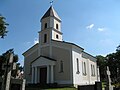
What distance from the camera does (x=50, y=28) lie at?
2833 cm

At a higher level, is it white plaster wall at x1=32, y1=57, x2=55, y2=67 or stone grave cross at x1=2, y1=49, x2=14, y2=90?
white plaster wall at x1=32, y1=57, x2=55, y2=67

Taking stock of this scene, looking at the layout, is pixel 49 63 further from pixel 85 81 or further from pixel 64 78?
pixel 85 81

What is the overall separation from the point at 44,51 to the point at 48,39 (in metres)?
2.11

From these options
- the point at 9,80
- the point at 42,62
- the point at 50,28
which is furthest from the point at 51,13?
the point at 9,80

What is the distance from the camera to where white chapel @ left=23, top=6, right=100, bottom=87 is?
25.4 meters

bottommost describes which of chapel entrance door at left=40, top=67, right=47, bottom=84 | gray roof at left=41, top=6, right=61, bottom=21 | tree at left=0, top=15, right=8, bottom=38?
chapel entrance door at left=40, top=67, right=47, bottom=84

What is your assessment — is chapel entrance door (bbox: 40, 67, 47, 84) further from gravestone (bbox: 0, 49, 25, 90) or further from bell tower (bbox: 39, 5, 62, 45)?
gravestone (bbox: 0, 49, 25, 90)

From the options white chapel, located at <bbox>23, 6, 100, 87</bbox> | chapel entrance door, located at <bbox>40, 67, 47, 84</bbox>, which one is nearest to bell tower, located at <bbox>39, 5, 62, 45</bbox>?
white chapel, located at <bbox>23, 6, 100, 87</bbox>

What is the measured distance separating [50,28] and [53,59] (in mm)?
5401

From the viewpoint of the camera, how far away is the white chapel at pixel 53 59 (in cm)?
2538

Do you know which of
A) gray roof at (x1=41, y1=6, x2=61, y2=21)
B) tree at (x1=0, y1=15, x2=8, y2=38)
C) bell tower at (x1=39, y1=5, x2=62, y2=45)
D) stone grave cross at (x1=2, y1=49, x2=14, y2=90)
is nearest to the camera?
stone grave cross at (x1=2, y1=49, x2=14, y2=90)

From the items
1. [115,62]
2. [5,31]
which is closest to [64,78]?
[5,31]

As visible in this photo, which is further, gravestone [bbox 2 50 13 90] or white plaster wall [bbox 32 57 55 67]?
white plaster wall [bbox 32 57 55 67]

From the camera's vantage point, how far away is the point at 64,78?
82.7ft
